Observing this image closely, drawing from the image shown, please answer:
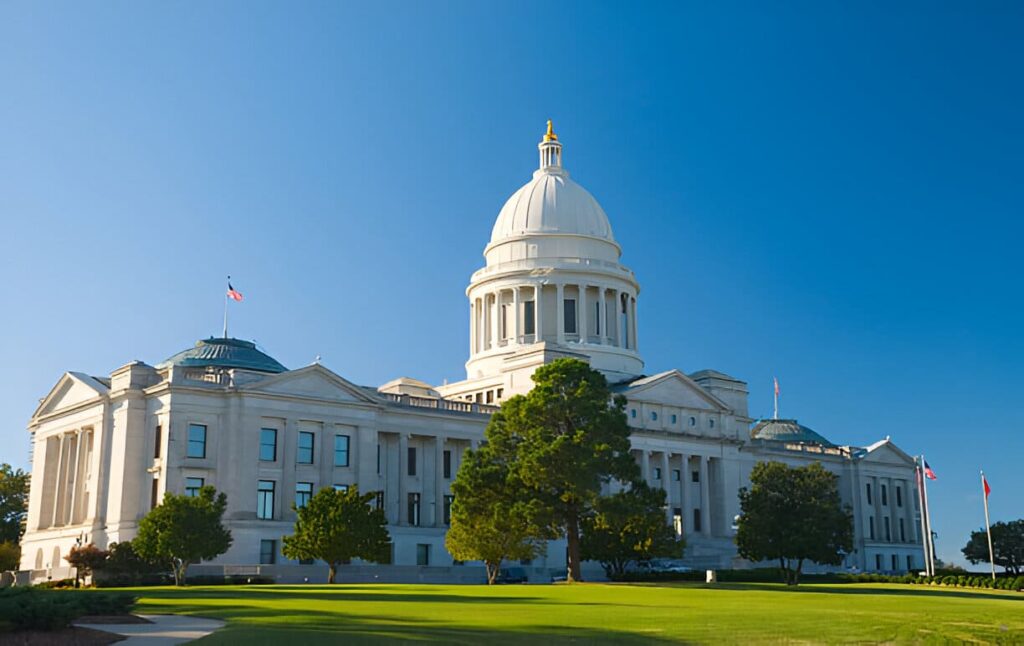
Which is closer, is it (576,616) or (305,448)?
(576,616)

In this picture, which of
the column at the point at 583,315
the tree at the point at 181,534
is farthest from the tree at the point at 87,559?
the column at the point at 583,315

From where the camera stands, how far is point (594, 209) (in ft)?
382

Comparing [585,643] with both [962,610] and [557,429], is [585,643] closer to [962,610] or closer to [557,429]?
[962,610]

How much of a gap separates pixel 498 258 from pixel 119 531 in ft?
162

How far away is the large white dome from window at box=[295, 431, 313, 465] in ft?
122

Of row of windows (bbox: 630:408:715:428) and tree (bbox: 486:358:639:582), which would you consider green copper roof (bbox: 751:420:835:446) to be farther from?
tree (bbox: 486:358:639:582)

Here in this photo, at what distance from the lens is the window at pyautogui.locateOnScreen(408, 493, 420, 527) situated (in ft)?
296

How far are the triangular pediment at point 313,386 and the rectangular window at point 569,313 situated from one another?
2788 centimetres

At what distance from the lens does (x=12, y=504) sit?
103 metres

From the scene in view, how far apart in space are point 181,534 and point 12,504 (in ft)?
160

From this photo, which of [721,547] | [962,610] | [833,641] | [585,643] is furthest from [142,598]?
[721,547]

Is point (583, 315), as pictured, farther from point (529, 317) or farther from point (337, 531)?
point (337, 531)

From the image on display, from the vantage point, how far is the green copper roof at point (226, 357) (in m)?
87.3

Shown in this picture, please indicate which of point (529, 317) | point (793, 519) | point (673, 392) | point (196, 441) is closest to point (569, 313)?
point (529, 317)
